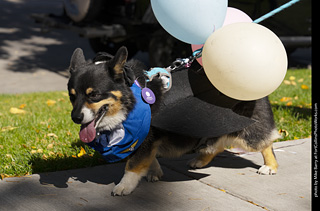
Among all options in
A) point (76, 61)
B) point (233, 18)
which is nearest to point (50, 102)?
point (76, 61)

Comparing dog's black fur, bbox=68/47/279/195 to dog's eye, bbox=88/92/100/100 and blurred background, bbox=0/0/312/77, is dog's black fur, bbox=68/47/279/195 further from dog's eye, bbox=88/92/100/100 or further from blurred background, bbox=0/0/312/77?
blurred background, bbox=0/0/312/77

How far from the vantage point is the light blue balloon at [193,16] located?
3262 mm

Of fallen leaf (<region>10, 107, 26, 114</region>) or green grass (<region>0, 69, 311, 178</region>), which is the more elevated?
green grass (<region>0, 69, 311, 178</region>)

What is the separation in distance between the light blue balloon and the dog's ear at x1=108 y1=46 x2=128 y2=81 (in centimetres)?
45

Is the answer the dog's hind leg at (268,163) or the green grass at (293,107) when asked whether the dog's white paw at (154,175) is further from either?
the green grass at (293,107)

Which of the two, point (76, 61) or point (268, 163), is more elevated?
point (76, 61)

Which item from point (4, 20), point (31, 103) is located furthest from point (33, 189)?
point (4, 20)

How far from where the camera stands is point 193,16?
10.8 ft

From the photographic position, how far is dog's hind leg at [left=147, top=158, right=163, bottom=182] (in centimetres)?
385

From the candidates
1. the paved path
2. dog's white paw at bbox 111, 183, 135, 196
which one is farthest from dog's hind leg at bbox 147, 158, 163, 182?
the paved path

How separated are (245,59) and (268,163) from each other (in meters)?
1.33

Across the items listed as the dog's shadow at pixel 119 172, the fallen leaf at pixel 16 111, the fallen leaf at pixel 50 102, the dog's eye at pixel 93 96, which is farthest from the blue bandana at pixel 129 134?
the fallen leaf at pixel 50 102

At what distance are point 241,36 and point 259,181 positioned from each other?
4.53ft

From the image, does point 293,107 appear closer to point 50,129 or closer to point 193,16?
point 50,129
